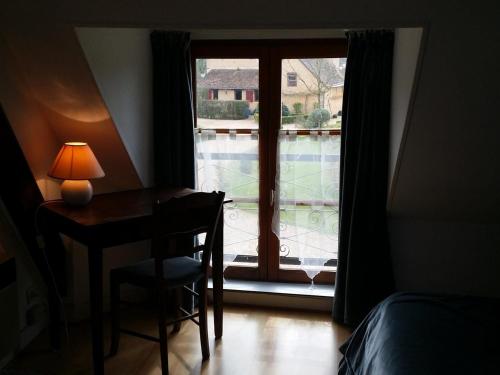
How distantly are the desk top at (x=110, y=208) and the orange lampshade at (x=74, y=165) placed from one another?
0.17 meters

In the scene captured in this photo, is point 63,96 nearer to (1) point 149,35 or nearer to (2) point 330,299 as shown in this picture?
(1) point 149,35

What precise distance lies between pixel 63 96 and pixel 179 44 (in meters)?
0.82

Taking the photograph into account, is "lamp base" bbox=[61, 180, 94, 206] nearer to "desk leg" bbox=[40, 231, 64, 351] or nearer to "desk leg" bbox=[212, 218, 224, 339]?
"desk leg" bbox=[40, 231, 64, 351]

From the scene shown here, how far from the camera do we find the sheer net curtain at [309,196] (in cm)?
334

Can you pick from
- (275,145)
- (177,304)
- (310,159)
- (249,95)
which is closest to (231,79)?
(249,95)

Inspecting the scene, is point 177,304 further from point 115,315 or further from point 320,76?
point 320,76

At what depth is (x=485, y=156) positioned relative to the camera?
262 centimetres

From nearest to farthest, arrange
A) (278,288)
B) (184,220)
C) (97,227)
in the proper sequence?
(97,227) → (184,220) → (278,288)

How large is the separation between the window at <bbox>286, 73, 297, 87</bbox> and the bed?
5.03 feet

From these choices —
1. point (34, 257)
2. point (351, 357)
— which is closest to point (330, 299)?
point (351, 357)

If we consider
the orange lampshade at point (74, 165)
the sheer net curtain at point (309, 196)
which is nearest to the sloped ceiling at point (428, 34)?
the orange lampshade at point (74, 165)

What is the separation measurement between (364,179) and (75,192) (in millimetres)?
1651

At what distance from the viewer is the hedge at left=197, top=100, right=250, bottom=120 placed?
3.42 metres

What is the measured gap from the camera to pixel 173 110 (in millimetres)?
3279
